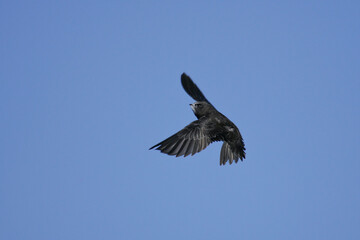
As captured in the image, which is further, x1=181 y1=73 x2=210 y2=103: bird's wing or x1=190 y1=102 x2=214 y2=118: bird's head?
x1=181 y1=73 x2=210 y2=103: bird's wing

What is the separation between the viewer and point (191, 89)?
45.8 feet

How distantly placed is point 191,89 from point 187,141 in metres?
3.02

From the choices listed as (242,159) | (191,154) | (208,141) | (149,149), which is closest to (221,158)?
(242,159)

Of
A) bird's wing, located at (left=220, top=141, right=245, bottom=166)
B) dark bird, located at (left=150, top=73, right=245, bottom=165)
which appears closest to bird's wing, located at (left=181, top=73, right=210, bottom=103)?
dark bird, located at (left=150, top=73, right=245, bottom=165)

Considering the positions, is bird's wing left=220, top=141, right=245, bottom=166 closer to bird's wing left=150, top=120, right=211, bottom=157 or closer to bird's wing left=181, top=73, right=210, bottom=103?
bird's wing left=150, top=120, right=211, bottom=157

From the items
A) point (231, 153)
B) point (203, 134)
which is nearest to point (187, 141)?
point (203, 134)

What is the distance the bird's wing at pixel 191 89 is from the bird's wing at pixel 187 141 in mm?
1871

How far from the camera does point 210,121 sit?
12.3 metres

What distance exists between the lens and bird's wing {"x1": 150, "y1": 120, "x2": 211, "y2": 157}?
432 inches

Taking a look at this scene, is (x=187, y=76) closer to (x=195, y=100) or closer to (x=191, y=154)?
(x=195, y=100)

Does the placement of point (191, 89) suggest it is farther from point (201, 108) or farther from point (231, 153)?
point (231, 153)

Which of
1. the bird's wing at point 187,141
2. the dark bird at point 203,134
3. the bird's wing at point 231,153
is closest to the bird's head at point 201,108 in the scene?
the dark bird at point 203,134

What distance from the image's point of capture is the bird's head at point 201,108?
42.0 feet

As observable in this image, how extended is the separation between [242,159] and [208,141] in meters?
1.82
